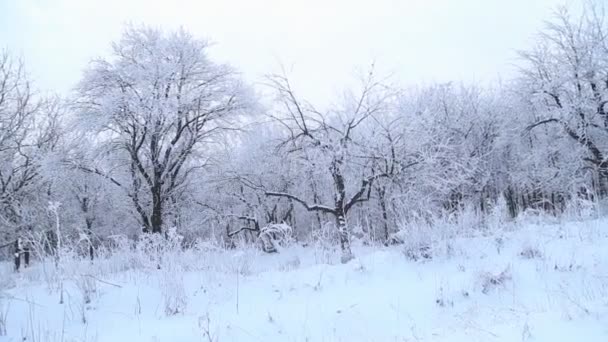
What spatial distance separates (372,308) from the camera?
14.1 feet

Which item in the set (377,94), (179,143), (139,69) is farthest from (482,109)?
(139,69)

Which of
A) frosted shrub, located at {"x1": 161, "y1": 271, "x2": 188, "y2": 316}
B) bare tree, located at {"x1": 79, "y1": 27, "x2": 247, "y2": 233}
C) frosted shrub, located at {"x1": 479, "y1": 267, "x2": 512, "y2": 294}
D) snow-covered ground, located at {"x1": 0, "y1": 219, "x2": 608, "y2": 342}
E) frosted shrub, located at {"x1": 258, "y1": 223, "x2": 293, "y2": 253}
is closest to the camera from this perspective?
snow-covered ground, located at {"x1": 0, "y1": 219, "x2": 608, "y2": 342}

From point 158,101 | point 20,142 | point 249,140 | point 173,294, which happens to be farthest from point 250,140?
point 173,294

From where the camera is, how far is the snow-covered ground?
142 inches

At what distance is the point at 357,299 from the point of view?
4551mm

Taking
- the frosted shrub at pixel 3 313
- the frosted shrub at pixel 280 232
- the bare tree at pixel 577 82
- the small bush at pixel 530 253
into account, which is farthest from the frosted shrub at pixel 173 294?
the bare tree at pixel 577 82

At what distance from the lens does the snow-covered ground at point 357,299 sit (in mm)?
3619

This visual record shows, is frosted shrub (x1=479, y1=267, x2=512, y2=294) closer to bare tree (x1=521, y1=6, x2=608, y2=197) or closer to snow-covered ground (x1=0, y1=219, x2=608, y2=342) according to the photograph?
snow-covered ground (x1=0, y1=219, x2=608, y2=342)

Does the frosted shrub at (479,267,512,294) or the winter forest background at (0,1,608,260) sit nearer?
the frosted shrub at (479,267,512,294)

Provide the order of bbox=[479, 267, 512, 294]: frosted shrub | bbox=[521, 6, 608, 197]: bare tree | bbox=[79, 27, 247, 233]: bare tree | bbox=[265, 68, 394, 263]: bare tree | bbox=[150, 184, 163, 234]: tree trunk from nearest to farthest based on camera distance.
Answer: bbox=[479, 267, 512, 294]: frosted shrub → bbox=[265, 68, 394, 263]: bare tree → bbox=[79, 27, 247, 233]: bare tree → bbox=[150, 184, 163, 234]: tree trunk → bbox=[521, 6, 608, 197]: bare tree

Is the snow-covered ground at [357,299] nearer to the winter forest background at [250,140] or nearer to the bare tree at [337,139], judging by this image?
the winter forest background at [250,140]

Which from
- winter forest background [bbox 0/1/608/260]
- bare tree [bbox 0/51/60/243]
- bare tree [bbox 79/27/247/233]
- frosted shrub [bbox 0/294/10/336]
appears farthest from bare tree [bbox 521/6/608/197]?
bare tree [bbox 0/51/60/243]

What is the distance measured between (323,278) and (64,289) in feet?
11.2

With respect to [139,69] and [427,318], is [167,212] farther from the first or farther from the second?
[427,318]
